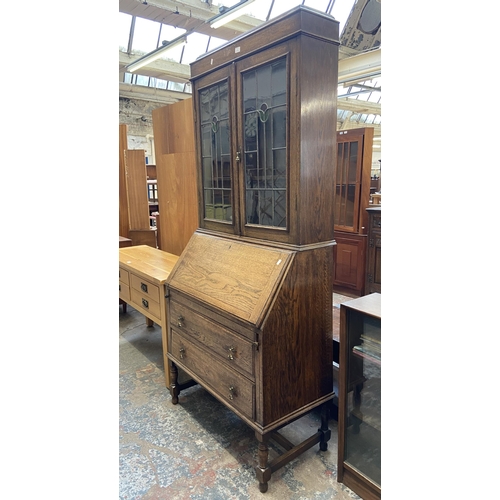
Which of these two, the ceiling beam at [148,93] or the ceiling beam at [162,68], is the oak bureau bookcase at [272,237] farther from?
the ceiling beam at [148,93]

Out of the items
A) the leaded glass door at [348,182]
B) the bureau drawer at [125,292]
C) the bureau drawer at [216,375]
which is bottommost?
the bureau drawer at [216,375]

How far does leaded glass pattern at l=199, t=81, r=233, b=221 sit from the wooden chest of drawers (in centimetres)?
29

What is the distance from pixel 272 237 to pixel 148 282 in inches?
46.0

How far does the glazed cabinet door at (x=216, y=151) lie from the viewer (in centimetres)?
195

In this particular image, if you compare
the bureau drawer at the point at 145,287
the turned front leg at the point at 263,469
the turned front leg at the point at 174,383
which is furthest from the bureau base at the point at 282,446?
the bureau drawer at the point at 145,287

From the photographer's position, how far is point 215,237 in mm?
2158

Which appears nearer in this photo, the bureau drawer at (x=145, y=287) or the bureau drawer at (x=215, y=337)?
the bureau drawer at (x=215, y=337)

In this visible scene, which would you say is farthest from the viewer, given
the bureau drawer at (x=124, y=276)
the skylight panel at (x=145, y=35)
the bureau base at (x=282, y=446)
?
the skylight panel at (x=145, y=35)

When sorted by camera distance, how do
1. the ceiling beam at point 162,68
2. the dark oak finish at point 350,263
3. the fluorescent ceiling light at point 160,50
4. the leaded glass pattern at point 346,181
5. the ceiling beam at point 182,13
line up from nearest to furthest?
the leaded glass pattern at point 346,181
the dark oak finish at point 350,263
the ceiling beam at point 182,13
the fluorescent ceiling light at point 160,50
the ceiling beam at point 162,68

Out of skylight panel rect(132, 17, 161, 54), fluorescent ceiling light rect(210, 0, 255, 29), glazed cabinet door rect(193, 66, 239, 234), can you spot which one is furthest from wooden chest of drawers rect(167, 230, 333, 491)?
skylight panel rect(132, 17, 161, 54)

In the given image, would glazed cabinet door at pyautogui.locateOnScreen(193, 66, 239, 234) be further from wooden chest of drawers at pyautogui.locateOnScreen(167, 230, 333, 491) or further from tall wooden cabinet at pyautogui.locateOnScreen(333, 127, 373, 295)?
tall wooden cabinet at pyautogui.locateOnScreen(333, 127, 373, 295)

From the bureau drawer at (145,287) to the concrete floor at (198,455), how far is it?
2.19ft

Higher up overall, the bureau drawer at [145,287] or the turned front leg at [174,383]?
the bureau drawer at [145,287]

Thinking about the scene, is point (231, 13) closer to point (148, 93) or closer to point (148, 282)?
point (148, 282)
